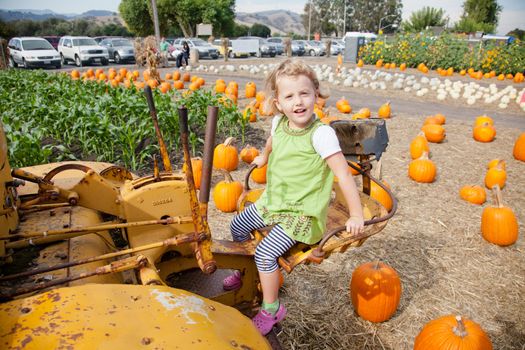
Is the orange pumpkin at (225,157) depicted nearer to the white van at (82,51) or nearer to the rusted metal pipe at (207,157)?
the rusted metal pipe at (207,157)

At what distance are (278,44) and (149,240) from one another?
1513 inches

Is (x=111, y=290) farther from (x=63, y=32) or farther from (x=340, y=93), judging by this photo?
(x=63, y=32)

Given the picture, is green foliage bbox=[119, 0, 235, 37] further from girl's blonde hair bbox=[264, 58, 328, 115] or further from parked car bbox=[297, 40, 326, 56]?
girl's blonde hair bbox=[264, 58, 328, 115]

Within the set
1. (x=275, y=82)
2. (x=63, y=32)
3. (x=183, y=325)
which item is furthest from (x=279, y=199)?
(x=63, y=32)

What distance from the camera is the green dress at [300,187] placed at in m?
2.35

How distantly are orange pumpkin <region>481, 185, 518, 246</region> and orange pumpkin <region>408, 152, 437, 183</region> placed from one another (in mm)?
1438

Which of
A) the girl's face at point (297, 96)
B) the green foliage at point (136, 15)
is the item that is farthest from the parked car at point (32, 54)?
the green foliage at point (136, 15)

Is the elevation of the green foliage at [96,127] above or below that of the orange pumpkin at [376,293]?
above

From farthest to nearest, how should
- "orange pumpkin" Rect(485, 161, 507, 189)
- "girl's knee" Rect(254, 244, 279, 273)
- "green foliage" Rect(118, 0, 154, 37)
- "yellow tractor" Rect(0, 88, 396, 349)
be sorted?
1. "green foliage" Rect(118, 0, 154, 37)
2. "orange pumpkin" Rect(485, 161, 507, 189)
3. "girl's knee" Rect(254, 244, 279, 273)
4. "yellow tractor" Rect(0, 88, 396, 349)

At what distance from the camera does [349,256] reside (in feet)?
12.8

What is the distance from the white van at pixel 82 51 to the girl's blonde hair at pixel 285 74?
2620cm

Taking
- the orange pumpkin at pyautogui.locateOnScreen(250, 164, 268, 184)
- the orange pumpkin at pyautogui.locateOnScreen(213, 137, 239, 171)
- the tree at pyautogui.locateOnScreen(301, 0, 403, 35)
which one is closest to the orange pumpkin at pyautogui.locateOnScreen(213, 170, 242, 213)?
the orange pumpkin at pyautogui.locateOnScreen(250, 164, 268, 184)

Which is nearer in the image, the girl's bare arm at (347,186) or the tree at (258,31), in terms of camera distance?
the girl's bare arm at (347,186)

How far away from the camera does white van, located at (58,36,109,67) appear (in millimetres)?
24625
